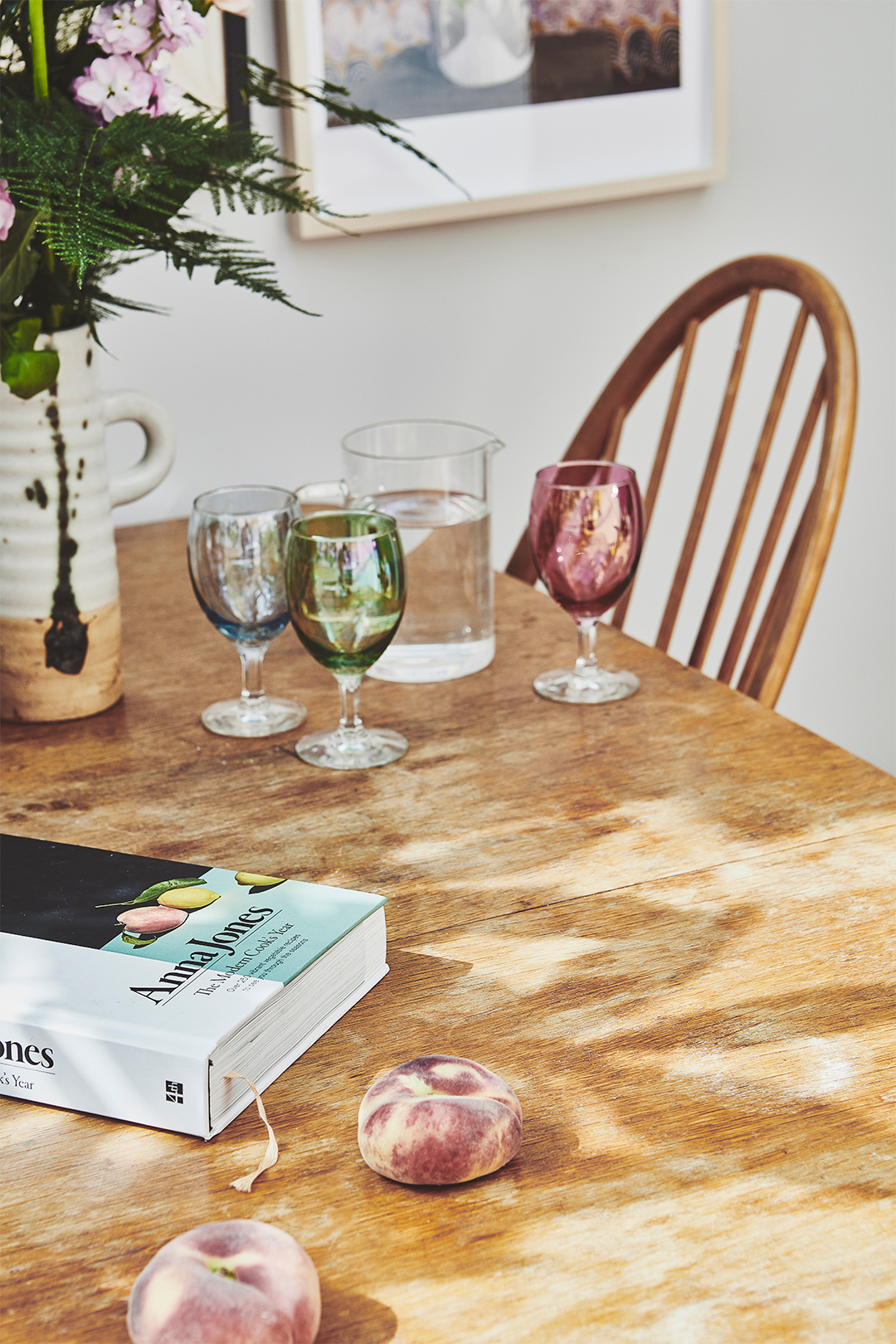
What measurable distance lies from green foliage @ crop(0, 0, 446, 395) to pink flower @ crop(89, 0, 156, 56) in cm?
4

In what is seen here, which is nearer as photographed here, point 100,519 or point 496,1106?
point 496,1106

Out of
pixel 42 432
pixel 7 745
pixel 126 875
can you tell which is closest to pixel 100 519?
pixel 42 432

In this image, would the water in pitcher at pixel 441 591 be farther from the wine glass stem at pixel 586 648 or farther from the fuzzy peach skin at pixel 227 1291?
the fuzzy peach skin at pixel 227 1291

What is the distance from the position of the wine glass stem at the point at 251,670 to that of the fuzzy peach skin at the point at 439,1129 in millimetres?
510

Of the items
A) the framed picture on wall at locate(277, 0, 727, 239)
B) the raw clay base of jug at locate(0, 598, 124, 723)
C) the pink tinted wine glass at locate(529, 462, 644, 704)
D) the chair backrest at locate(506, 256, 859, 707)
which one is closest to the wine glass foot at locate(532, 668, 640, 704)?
the pink tinted wine glass at locate(529, 462, 644, 704)

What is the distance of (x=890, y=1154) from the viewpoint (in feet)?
1.76

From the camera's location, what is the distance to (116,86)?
2.88ft

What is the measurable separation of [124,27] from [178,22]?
0.03 meters

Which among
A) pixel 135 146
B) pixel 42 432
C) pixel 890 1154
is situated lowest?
pixel 890 1154

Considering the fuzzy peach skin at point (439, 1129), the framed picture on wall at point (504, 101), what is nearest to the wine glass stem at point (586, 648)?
the fuzzy peach skin at point (439, 1129)

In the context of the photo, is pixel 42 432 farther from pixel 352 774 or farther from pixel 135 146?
pixel 352 774

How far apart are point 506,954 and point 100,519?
50 cm

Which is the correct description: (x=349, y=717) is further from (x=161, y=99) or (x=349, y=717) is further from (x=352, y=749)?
(x=161, y=99)

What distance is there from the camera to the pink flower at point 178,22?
0.86m
